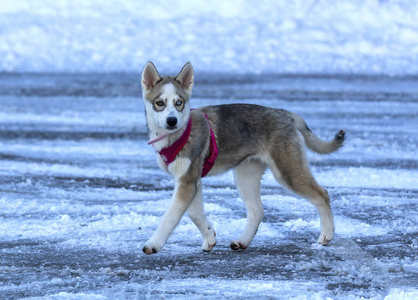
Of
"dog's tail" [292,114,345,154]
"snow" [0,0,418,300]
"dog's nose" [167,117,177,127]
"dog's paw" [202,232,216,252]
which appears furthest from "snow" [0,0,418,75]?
"dog's nose" [167,117,177,127]

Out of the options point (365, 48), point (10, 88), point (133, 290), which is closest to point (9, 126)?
point (10, 88)

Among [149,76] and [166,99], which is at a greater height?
[149,76]

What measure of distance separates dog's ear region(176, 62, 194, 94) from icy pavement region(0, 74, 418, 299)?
1.25 meters

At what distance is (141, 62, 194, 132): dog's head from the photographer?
5910mm

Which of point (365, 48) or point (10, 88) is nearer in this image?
point (10, 88)

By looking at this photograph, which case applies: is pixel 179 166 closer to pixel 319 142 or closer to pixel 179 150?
pixel 179 150

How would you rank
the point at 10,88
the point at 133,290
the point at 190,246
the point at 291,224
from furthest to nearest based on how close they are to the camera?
1. the point at 10,88
2. the point at 291,224
3. the point at 190,246
4. the point at 133,290

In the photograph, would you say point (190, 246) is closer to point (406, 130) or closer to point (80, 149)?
point (80, 149)

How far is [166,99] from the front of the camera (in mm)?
6020

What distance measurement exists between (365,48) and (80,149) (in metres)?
14.9

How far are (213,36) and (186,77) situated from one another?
18251 millimetres

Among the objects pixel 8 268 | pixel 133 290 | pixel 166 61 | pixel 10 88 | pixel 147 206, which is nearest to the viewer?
pixel 133 290

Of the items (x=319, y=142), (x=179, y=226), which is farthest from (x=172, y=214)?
(x=319, y=142)

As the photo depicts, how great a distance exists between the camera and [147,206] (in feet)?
25.0
